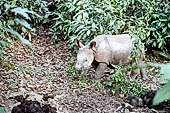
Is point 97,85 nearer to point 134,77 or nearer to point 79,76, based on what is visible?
point 79,76

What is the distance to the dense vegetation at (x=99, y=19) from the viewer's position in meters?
4.67

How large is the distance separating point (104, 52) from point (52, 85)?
32.5 inches

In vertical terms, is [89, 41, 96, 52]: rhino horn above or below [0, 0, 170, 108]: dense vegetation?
below

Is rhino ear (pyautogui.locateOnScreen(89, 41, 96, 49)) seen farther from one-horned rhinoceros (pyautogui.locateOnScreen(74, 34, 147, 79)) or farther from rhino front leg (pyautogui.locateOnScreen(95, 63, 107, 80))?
rhino front leg (pyautogui.locateOnScreen(95, 63, 107, 80))

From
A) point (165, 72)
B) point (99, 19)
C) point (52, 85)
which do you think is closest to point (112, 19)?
point (99, 19)

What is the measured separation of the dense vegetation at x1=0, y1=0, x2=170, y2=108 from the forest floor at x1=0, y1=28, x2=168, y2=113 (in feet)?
1.31

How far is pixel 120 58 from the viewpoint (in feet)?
12.3

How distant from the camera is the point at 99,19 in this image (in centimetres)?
477

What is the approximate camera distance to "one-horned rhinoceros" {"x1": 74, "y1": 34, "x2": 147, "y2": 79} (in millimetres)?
3549

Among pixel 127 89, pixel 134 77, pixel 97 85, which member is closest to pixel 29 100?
pixel 97 85

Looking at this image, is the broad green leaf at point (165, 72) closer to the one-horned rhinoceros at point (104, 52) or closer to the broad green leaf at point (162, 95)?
the broad green leaf at point (162, 95)

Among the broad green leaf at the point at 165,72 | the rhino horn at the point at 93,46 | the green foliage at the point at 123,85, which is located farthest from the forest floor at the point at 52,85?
Result: the broad green leaf at the point at 165,72

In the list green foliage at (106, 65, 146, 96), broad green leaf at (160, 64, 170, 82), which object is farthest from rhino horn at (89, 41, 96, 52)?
broad green leaf at (160, 64, 170, 82)

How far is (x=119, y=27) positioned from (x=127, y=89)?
1.40m
